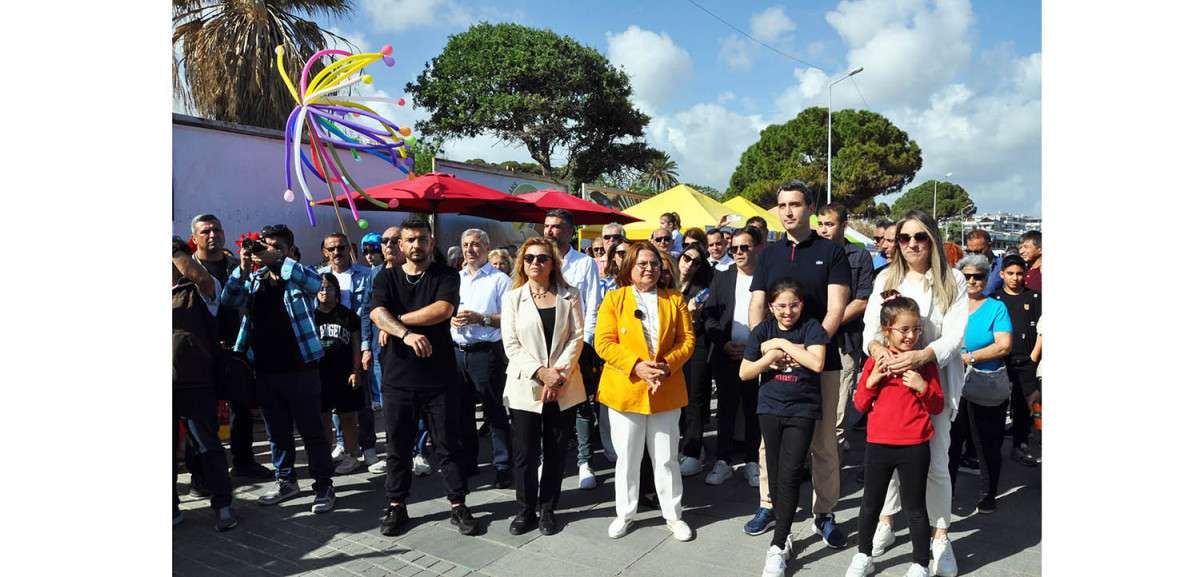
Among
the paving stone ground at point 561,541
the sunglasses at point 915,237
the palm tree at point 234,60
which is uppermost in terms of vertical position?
the palm tree at point 234,60

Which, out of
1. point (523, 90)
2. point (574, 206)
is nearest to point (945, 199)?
point (523, 90)

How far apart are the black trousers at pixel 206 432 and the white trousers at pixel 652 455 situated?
247 cm

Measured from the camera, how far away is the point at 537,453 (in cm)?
436

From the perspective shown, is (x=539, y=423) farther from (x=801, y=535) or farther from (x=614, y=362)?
(x=801, y=535)

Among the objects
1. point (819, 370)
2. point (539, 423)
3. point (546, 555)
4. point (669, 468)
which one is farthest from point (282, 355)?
point (819, 370)

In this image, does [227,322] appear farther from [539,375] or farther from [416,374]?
[539,375]

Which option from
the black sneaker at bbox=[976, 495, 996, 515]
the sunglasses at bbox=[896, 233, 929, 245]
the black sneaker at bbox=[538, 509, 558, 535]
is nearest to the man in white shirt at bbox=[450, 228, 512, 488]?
the black sneaker at bbox=[538, 509, 558, 535]

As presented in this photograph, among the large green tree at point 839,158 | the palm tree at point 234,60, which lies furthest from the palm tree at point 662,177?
the palm tree at point 234,60

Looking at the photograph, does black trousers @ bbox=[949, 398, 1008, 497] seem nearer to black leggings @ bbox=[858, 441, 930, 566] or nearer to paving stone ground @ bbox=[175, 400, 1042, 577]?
paving stone ground @ bbox=[175, 400, 1042, 577]

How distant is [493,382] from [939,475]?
115 inches

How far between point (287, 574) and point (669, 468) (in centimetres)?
217

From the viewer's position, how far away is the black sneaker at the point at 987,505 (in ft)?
14.7

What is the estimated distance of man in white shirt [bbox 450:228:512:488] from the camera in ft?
16.6

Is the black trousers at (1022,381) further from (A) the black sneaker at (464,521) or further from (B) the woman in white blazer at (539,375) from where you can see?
(A) the black sneaker at (464,521)
